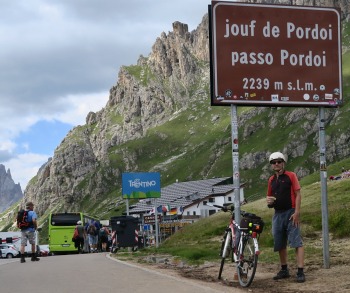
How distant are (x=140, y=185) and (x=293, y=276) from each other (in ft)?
110

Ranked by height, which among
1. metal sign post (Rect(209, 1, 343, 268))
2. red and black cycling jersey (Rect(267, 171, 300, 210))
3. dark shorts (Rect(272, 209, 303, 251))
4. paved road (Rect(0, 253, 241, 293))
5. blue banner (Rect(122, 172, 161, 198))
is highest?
metal sign post (Rect(209, 1, 343, 268))

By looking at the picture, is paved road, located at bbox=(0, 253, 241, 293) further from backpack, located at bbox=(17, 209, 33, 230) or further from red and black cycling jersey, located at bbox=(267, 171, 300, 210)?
backpack, located at bbox=(17, 209, 33, 230)

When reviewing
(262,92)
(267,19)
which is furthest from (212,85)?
(267,19)

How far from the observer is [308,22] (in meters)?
12.4

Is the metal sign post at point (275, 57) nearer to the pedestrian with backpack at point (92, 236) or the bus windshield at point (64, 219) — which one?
the pedestrian with backpack at point (92, 236)

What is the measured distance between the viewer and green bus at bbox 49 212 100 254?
43688mm

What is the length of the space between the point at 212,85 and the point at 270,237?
880 centimetres

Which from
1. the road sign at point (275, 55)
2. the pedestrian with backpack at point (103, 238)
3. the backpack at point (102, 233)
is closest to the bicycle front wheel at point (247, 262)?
the road sign at point (275, 55)

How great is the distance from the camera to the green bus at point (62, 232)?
43688mm

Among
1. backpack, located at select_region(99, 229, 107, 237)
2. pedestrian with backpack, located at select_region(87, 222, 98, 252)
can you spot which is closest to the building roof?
backpack, located at select_region(99, 229, 107, 237)

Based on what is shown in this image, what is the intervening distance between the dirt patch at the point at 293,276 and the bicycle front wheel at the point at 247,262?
0.15 metres

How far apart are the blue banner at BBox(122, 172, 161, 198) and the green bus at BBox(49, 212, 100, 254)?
348cm

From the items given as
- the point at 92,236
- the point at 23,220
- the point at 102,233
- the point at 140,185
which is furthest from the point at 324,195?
the point at 140,185

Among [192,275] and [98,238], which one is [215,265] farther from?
[98,238]
